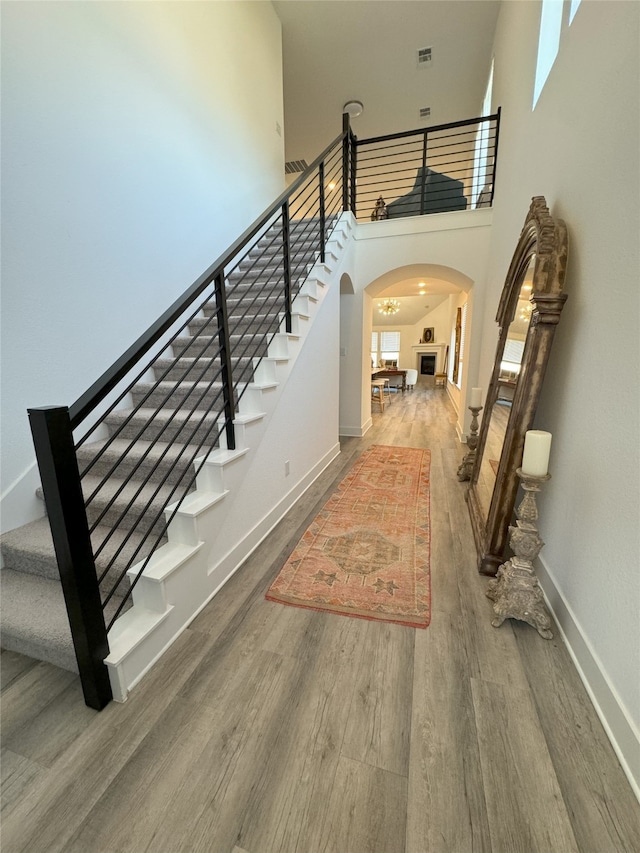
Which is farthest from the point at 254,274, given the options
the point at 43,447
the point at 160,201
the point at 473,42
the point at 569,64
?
the point at 473,42

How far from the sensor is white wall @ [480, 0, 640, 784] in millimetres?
1188

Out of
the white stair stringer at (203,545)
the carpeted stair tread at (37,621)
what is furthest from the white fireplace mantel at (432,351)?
the carpeted stair tread at (37,621)

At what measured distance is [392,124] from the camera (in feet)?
22.5

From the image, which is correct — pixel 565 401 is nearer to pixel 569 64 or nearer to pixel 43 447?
pixel 569 64

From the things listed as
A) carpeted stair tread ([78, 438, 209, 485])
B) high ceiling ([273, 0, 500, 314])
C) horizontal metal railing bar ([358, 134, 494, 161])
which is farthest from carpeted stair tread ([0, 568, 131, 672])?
high ceiling ([273, 0, 500, 314])

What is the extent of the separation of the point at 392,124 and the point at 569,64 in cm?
657

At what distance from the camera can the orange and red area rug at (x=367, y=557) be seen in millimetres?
1813

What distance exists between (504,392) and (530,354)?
0.72 m

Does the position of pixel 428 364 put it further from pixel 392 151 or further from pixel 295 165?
pixel 295 165

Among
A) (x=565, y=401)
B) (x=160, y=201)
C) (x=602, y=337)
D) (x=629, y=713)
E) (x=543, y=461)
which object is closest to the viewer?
(x=629, y=713)

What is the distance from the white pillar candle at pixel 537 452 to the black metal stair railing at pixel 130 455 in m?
1.54

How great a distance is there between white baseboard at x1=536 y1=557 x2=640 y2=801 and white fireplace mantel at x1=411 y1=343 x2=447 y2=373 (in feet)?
41.1

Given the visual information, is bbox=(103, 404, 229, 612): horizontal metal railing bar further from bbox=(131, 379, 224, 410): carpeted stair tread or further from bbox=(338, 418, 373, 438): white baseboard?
bbox=(338, 418, 373, 438): white baseboard

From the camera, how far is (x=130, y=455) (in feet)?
6.73
